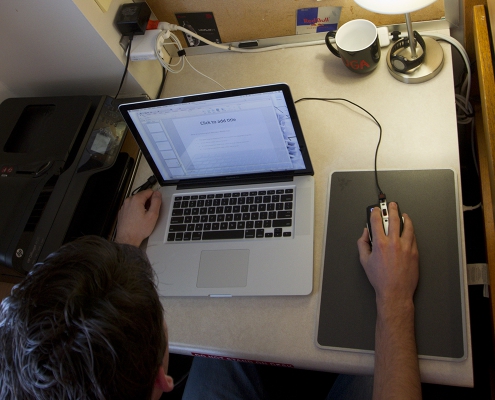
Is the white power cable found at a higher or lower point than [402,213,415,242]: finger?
higher

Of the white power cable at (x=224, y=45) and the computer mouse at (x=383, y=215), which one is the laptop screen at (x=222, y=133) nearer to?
the computer mouse at (x=383, y=215)

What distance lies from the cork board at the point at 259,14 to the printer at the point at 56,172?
0.29m

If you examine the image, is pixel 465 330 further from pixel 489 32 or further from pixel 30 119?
pixel 30 119

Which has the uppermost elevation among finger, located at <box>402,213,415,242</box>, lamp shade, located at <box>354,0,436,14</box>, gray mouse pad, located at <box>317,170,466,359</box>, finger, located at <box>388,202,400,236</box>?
lamp shade, located at <box>354,0,436,14</box>

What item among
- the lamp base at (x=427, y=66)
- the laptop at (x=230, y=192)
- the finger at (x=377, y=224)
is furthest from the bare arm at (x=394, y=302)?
the lamp base at (x=427, y=66)

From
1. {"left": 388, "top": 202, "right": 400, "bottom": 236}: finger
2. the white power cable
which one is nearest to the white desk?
the white power cable

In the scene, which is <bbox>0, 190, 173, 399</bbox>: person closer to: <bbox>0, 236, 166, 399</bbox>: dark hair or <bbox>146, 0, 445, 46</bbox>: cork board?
<bbox>0, 236, 166, 399</bbox>: dark hair

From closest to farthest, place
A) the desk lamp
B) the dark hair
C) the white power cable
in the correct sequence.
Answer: the dark hair → the desk lamp → the white power cable

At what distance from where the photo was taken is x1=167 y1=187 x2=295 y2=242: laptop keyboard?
854mm

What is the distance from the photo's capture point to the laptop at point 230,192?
2.56 feet

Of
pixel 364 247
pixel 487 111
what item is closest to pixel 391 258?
pixel 364 247

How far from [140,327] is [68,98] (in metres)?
0.71

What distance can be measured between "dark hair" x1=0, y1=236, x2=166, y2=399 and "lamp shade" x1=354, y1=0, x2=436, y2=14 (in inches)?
24.3

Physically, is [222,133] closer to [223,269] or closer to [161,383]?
[223,269]
